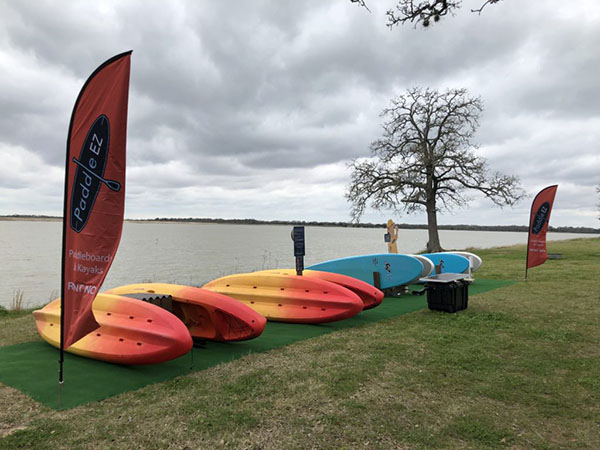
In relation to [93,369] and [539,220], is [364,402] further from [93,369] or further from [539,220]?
[539,220]

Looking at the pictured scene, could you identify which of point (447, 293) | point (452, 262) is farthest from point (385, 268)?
point (452, 262)

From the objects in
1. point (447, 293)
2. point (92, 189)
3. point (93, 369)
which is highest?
point (92, 189)

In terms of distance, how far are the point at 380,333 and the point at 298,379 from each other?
2.26 m

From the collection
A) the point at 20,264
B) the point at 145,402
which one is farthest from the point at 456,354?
the point at 20,264

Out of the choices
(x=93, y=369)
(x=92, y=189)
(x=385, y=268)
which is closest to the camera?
(x=92, y=189)

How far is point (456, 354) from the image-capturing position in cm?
483

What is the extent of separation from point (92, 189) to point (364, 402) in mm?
2872

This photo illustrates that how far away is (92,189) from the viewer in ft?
11.0

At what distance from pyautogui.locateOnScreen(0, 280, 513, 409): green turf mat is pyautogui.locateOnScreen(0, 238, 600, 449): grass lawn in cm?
19

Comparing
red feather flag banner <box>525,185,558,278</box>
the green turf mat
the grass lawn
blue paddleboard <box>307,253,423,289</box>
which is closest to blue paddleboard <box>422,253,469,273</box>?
red feather flag banner <box>525,185,558,278</box>

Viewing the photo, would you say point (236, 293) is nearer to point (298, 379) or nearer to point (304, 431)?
point (298, 379)

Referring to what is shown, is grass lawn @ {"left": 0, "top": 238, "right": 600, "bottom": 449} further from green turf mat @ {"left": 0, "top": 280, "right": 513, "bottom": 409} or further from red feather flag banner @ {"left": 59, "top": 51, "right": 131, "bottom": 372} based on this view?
red feather flag banner @ {"left": 59, "top": 51, "right": 131, "bottom": 372}

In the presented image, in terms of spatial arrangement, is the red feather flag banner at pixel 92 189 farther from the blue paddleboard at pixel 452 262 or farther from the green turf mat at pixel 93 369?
the blue paddleboard at pixel 452 262

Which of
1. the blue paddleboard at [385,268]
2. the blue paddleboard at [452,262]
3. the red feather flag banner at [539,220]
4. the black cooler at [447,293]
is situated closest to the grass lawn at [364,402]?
the black cooler at [447,293]
